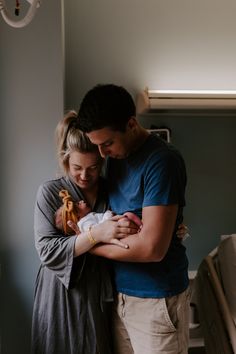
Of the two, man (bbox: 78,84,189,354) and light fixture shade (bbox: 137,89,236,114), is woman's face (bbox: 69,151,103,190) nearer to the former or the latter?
man (bbox: 78,84,189,354)

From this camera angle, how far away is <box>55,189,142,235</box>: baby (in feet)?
4.44

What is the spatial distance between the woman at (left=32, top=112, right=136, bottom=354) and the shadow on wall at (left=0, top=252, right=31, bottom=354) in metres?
0.27

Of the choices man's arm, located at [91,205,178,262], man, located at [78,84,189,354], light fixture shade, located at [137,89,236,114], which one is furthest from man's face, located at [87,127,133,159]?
light fixture shade, located at [137,89,236,114]

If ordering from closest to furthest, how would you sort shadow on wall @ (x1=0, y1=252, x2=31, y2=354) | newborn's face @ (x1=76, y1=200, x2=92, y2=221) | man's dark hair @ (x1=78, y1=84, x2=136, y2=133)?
man's dark hair @ (x1=78, y1=84, x2=136, y2=133)
newborn's face @ (x1=76, y1=200, x2=92, y2=221)
shadow on wall @ (x1=0, y1=252, x2=31, y2=354)

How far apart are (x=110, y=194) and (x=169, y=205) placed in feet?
0.99

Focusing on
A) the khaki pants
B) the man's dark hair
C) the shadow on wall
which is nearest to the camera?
the man's dark hair

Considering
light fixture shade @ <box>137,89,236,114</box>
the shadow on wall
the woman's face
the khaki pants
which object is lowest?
the shadow on wall

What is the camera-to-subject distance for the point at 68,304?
1.42m

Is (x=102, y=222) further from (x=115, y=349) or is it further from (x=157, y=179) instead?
(x=115, y=349)

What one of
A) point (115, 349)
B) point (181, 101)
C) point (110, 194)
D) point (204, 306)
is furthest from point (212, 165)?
point (115, 349)

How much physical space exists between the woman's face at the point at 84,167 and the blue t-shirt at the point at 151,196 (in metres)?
0.08


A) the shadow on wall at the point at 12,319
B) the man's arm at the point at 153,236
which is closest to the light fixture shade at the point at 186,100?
the man's arm at the point at 153,236

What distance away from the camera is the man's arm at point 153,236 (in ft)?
3.91

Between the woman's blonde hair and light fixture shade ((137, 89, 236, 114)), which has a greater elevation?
light fixture shade ((137, 89, 236, 114))
